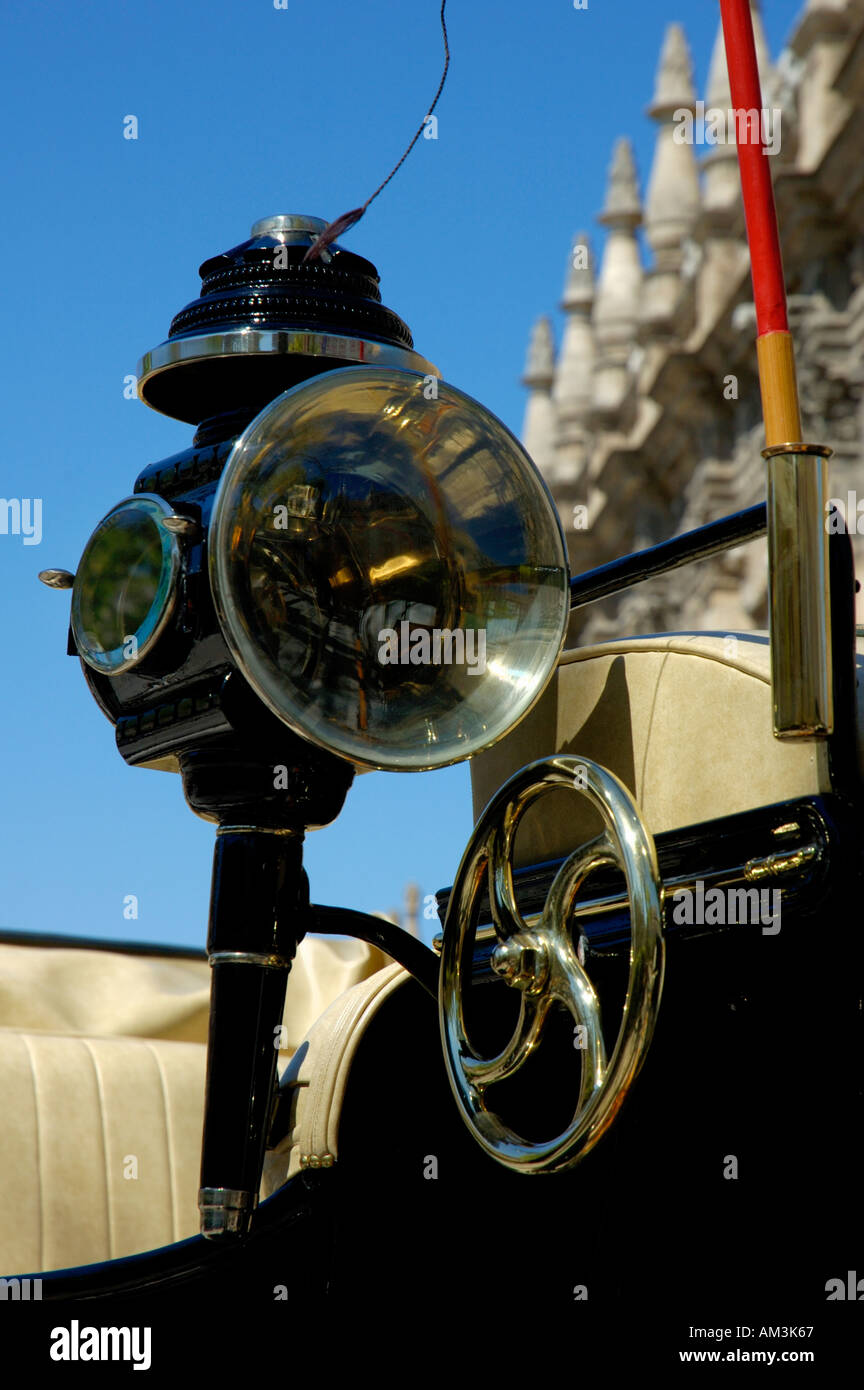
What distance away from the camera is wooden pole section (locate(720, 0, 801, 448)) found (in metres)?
1.15

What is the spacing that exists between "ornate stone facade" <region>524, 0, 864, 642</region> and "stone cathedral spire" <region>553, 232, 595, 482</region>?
0.07 ft

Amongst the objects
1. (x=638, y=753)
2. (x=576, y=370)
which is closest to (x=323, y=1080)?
(x=638, y=753)

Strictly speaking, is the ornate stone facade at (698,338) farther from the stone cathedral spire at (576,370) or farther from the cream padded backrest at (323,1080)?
the cream padded backrest at (323,1080)

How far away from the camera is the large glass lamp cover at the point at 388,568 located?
119 centimetres

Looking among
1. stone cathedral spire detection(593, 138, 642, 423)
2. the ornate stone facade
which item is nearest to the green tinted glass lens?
the ornate stone facade

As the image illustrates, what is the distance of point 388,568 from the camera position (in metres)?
1.24

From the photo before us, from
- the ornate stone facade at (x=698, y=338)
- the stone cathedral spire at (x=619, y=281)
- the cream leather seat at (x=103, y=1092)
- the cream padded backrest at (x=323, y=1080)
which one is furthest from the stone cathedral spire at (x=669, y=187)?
the cream padded backrest at (x=323, y=1080)

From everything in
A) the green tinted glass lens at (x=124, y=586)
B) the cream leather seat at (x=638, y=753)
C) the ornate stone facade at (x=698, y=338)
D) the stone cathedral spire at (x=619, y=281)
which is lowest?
the cream leather seat at (x=638, y=753)

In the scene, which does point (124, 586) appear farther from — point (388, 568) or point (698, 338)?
point (698, 338)

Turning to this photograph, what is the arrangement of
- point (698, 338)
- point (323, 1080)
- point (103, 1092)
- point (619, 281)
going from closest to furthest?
point (323, 1080), point (103, 1092), point (698, 338), point (619, 281)

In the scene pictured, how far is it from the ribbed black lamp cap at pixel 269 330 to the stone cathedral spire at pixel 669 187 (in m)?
18.7

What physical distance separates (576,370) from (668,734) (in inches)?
1004

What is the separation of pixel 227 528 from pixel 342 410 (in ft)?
0.40
